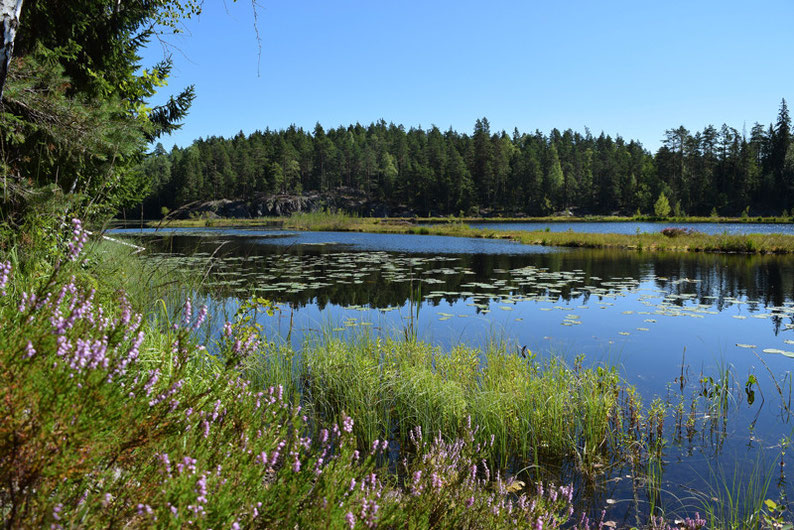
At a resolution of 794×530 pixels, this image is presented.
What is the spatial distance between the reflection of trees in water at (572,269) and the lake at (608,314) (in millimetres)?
75

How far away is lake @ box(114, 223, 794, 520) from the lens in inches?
214

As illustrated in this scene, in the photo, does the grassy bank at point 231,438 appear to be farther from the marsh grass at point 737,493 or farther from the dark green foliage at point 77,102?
the dark green foliage at point 77,102

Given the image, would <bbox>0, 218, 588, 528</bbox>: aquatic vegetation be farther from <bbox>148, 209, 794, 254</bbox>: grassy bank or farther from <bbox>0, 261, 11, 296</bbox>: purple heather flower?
<bbox>148, 209, 794, 254</bbox>: grassy bank

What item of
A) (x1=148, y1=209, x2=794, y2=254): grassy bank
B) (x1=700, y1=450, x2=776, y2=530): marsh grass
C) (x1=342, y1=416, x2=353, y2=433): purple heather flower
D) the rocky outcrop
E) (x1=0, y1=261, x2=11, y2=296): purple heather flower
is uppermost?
the rocky outcrop

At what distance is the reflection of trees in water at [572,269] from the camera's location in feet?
40.7

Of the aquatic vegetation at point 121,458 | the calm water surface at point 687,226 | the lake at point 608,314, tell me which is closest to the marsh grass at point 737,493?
the lake at point 608,314

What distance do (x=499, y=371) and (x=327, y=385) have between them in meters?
2.11

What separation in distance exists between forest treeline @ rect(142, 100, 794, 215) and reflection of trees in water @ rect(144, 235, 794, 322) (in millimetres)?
63437

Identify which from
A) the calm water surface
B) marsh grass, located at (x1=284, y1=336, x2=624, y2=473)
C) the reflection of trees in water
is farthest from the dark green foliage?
the calm water surface

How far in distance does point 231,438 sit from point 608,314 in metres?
10.5

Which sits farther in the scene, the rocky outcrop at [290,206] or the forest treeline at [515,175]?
the rocky outcrop at [290,206]

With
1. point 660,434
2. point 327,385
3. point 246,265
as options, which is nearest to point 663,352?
point 660,434

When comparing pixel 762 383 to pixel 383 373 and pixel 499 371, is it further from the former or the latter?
pixel 383 373

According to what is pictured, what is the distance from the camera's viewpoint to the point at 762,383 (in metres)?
6.41
